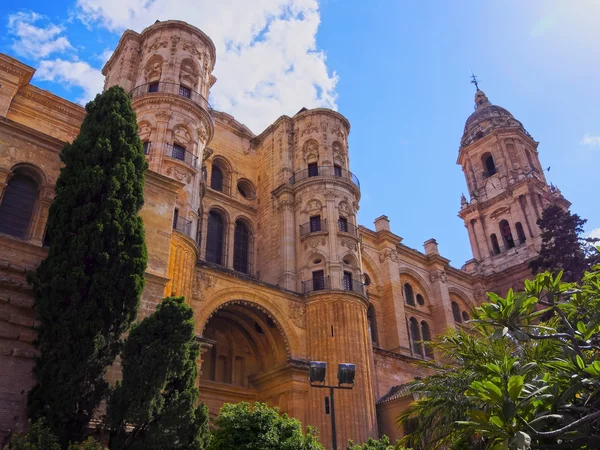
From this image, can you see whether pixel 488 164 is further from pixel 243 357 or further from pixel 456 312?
pixel 243 357

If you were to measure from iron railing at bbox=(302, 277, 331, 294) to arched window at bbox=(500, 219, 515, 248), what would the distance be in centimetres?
2245

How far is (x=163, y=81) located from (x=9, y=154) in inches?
441

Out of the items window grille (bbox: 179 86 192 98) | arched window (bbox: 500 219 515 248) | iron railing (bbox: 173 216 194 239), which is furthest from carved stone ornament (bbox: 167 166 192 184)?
arched window (bbox: 500 219 515 248)

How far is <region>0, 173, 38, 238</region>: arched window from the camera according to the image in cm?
1239

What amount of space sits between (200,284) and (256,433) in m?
7.33

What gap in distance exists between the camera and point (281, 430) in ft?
43.7

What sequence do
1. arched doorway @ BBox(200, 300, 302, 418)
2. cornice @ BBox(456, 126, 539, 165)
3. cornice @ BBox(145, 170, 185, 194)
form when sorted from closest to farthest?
cornice @ BBox(145, 170, 185, 194) → arched doorway @ BBox(200, 300, 302, 418) → cornice @ BBox(456, 126, 539, 165)

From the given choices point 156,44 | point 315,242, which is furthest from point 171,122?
point 315,242

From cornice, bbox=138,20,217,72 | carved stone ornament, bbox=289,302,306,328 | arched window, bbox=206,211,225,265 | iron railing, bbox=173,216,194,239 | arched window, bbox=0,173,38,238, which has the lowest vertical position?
arched window, bbox=0,173,38,238

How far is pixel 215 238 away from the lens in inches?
971

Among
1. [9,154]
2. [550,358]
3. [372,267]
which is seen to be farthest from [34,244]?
[372,267]

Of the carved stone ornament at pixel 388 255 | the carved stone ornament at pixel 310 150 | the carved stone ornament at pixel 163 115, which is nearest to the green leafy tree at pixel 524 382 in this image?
the carved stone ornament at pixel 163 115

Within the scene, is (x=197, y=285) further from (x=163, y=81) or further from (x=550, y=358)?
(x=550, y=358)

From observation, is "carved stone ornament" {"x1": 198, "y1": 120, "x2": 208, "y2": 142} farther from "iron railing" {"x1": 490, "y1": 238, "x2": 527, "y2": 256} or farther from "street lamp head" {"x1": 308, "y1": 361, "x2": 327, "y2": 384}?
"iron railing" {"x1": 490, "y1": 238, "x2": 527, "y2": 256}
